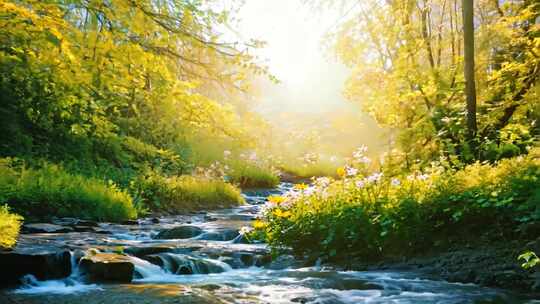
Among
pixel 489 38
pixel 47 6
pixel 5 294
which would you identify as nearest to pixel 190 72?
pixel 47 6

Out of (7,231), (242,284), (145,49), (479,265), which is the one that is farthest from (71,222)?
(479,265)

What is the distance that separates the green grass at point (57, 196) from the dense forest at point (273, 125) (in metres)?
0.03

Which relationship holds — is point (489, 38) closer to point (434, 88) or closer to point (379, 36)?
point (434, 88)

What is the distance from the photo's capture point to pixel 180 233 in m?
8.84

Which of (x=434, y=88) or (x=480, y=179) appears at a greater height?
(x=434, y=88)

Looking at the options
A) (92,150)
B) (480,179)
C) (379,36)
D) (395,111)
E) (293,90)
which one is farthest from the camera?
(293,90)

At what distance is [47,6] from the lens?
4125mm

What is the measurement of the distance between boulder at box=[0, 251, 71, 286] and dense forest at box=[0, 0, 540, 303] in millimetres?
476

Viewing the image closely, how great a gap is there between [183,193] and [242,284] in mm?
8333

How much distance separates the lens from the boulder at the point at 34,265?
540cm

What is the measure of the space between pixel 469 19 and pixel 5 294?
22.3 ft

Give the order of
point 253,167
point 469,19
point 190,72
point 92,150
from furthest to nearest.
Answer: point 253,167 < point 92,150 < point 469,19 < point 190,72

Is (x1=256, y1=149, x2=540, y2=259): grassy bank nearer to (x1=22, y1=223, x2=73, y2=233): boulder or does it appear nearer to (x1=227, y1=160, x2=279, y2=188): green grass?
(x1=22, y1=223, x2=73, y2=233): boulder

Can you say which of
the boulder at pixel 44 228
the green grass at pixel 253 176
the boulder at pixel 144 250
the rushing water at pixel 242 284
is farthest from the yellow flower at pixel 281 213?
the green grass at pixel 253 176
